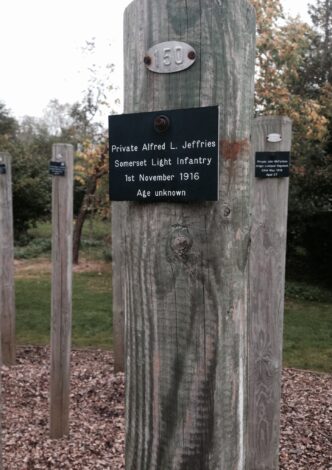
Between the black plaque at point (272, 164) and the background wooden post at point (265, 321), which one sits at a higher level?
the black plaque at point (272, 164)

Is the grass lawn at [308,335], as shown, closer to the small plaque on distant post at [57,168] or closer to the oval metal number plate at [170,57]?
the small plaque on distant post at [57,168]

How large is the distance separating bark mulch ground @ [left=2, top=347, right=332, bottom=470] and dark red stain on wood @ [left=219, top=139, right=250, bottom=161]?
2.96 m

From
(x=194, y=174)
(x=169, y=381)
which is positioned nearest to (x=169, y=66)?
(x=194, y=174)

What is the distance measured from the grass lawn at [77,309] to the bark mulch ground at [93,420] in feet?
3.30

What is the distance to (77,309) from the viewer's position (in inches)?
312

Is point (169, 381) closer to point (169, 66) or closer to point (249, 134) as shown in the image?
point (249, 134)

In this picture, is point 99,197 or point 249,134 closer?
point 249,134

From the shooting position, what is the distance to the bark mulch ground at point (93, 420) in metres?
3.49

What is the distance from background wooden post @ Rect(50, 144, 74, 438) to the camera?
360 cm

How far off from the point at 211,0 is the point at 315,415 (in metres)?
3.90

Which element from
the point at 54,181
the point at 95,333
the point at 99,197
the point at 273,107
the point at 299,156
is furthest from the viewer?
the point at 99,197

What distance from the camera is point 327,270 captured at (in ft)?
36.0

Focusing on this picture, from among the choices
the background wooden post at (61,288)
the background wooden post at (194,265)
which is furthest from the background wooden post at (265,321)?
the background wooden post at (194,265)

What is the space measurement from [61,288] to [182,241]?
2.67m
